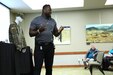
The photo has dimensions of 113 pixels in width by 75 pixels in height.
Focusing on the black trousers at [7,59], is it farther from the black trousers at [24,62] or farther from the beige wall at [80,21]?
the beige wall at [80,21]

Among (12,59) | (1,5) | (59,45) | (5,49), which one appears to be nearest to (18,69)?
(12,59)

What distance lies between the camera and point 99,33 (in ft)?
35.4

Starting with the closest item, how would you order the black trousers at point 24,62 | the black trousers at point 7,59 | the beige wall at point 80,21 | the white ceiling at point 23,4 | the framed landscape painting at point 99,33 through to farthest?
the black trousers at point 7,59 → the black trousers at point 24,62 → the white ceiling at point 23,4 → the framed landscape painting at point 99,33 → the beige wall at point 80,21

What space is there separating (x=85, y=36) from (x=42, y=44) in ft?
26.2

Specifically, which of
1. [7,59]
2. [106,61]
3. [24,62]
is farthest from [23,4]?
[7,59]

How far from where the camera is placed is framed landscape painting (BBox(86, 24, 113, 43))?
10719mm

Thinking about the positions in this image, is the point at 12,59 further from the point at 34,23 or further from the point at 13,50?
the point at 34,23

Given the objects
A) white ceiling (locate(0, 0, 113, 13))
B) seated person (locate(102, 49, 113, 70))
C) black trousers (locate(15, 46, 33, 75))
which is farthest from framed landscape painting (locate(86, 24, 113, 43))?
black trousers (locate(15, 46, 33, 75))

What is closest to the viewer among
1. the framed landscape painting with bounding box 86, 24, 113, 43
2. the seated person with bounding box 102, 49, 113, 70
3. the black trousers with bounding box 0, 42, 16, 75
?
the black trousers with bounding box 0, 42, 16, 75

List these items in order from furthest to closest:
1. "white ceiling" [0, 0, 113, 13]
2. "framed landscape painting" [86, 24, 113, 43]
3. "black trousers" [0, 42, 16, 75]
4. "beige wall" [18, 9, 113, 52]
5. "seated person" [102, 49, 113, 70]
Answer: "beige wall" [18, 9, 113, 52], "framed landscape painting" [86, 24, 113, 43], "white ceiling" [0, 0, 113, 13], "seated person" [102, 49, 113, 70], "black trousers" [0, 42, 16, 75]

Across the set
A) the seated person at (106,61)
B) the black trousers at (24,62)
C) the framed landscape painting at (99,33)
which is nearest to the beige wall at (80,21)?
the framed landscape painting at (99,33)

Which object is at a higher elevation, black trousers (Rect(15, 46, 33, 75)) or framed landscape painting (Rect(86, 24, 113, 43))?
framed landscape painting (Rect(86, 24, 113, 43))

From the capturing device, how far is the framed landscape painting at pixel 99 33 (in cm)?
1072

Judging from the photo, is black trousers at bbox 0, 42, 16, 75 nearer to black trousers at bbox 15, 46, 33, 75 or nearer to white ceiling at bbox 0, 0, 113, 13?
black trousers at bbox 15, 46, 33, 75
